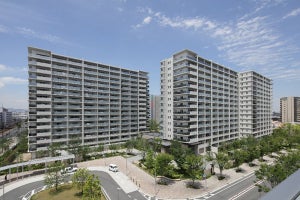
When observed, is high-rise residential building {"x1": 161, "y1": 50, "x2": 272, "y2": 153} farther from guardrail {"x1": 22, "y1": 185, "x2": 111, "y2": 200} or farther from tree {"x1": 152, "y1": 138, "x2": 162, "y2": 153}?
guardrail {"x1": 22, "y1": 185, "x2": 111, "y2": 200}

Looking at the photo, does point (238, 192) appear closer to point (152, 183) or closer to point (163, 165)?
point (163, 165)

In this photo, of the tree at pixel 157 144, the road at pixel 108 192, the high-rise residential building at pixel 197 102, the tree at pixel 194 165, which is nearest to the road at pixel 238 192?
the tree at pixel 194 165

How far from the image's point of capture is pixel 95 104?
64938mm

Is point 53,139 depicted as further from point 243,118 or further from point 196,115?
point 243,118

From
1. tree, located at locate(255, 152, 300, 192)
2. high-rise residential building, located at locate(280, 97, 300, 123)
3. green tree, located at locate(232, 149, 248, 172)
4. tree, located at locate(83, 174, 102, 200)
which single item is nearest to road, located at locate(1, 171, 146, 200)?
tree, located at locate(83, 174, 102, 200)

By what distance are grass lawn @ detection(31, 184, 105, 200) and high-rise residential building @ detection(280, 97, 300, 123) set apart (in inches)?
6624

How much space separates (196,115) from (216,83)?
17.1 m

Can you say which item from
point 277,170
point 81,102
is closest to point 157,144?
point 81,102

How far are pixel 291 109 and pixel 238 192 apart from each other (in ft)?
499

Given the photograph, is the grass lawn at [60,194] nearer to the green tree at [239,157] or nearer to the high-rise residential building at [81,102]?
the high-rise residential building at [81,102]

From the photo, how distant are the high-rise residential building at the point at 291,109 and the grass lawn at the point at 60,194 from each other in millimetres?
168254

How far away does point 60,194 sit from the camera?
29.8 meters

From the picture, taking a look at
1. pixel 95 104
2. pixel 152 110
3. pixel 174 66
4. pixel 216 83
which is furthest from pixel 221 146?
pixel 152 110

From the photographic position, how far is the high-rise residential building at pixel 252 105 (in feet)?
245
